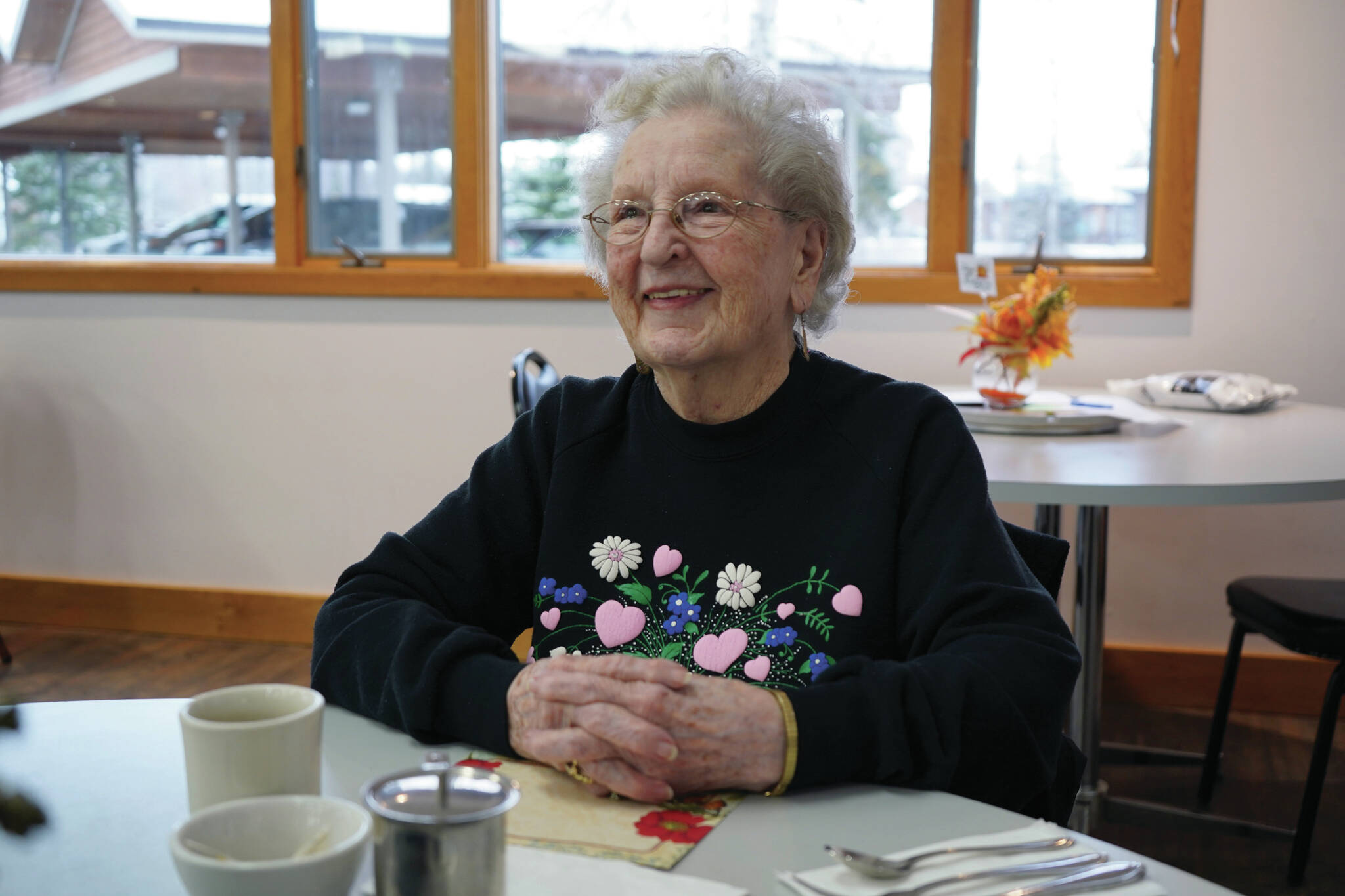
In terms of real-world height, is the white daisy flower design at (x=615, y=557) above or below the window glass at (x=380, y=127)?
below

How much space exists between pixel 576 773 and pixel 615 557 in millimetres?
341

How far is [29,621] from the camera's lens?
4.19 m

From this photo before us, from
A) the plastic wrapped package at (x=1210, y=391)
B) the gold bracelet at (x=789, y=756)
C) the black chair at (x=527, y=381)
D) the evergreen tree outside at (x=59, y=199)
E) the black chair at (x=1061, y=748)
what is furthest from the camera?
the evergreen tree outside at (x=59, y=199)

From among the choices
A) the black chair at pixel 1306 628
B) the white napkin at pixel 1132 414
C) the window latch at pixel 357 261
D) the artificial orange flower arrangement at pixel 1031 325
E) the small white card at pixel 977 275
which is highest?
the window latch at pixel 357 261

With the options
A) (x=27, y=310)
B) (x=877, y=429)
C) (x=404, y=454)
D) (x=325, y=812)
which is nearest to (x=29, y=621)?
(x=27, y=310)

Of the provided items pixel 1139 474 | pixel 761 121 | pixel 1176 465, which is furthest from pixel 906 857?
pixel 1176 465

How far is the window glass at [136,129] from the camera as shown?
4.02 meters

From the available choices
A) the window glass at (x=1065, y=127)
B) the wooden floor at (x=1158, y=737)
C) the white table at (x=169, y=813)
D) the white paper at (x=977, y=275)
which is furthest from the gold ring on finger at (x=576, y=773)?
the window glass at (x=1065, y=127)

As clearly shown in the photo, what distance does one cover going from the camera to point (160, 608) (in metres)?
4.08

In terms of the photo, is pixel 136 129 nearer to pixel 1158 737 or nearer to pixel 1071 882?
pixel 1158 737

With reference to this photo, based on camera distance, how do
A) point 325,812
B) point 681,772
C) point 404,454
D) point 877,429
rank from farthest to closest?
point 404,454 → point 877,429 → point 681,772 → point 325,812

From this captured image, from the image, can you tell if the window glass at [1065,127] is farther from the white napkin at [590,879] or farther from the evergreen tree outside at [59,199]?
the white napkin at [590,879]

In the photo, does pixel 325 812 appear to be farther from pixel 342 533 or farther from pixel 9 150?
pixel 9 150

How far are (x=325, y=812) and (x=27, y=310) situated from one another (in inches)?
161
